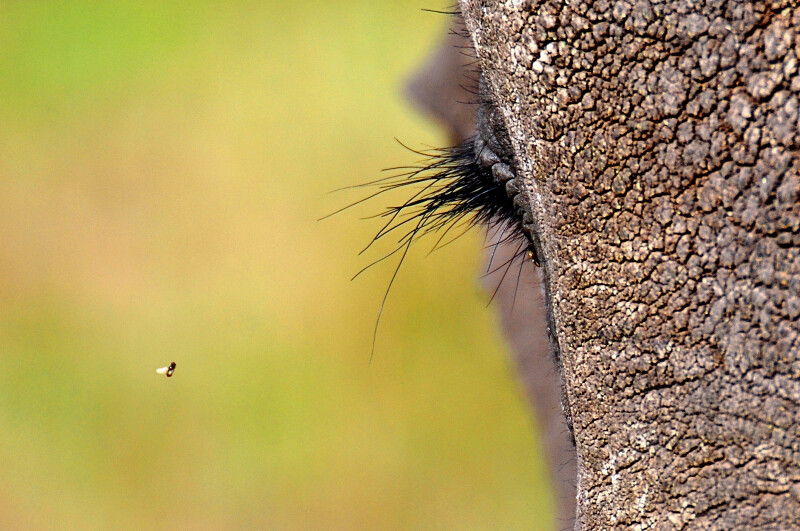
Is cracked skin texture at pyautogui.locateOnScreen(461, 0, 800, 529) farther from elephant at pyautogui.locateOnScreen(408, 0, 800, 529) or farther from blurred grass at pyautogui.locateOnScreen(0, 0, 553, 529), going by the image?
blurred grass at pyautogui.locateOnScreen(0, 0, 553, 529)

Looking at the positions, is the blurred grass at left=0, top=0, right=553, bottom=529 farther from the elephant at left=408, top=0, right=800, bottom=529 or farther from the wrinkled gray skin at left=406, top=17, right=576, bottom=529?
the elephant at left=408, top=0, right=800, bottom=529

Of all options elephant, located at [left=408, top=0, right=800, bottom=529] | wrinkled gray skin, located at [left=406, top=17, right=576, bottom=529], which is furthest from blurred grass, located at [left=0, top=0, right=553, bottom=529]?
elephant, located at [left=408, top=0, right=800, bottom=529]

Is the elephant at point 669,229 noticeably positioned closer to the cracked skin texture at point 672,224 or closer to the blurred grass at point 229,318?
the cracked skin texture at point 672,224

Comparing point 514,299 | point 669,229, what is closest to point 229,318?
point 514,299

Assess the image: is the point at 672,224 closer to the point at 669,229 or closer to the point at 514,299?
the point at 669,229

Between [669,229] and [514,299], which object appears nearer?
[669,229]

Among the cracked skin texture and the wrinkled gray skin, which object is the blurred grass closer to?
the wrinkled gray skin

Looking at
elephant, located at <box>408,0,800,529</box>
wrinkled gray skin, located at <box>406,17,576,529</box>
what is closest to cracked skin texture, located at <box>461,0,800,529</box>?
elephant, located at <box>408,0,800,529</box>

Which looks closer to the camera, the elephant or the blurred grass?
the elephant

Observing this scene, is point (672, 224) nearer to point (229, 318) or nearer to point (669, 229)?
point (669, 229)

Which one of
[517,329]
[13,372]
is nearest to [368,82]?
[517,329]
